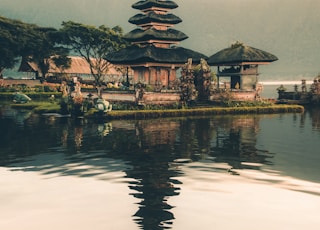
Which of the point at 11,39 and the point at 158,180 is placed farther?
the point at 11,39

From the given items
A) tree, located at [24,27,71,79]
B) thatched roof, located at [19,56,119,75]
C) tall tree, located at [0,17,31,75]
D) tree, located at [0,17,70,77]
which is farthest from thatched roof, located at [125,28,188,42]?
thatched roof, located at [19,56,119,75]

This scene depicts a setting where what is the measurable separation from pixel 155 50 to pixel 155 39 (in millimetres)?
2281

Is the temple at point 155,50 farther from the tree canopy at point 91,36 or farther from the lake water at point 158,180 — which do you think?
the lake water at point 158,180

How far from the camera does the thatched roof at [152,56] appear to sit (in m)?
58.6

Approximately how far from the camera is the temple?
60.0 meters

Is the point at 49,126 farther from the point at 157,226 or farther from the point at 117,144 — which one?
the point at 157,226

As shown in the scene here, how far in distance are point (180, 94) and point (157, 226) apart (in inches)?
1598

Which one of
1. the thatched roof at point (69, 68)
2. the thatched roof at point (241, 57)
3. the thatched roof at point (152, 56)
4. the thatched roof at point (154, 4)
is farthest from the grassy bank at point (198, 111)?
the thatched roof at point (69, 68)

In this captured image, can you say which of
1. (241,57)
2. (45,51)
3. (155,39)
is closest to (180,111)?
(241,57)

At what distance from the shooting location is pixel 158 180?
56.5 ft

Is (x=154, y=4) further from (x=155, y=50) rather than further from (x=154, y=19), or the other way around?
(x=155, y=50)

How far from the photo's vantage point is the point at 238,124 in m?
39.3

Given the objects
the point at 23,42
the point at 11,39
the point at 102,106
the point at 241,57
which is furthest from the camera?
the point at 23,42

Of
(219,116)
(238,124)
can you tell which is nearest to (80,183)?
Result: (238,124)
